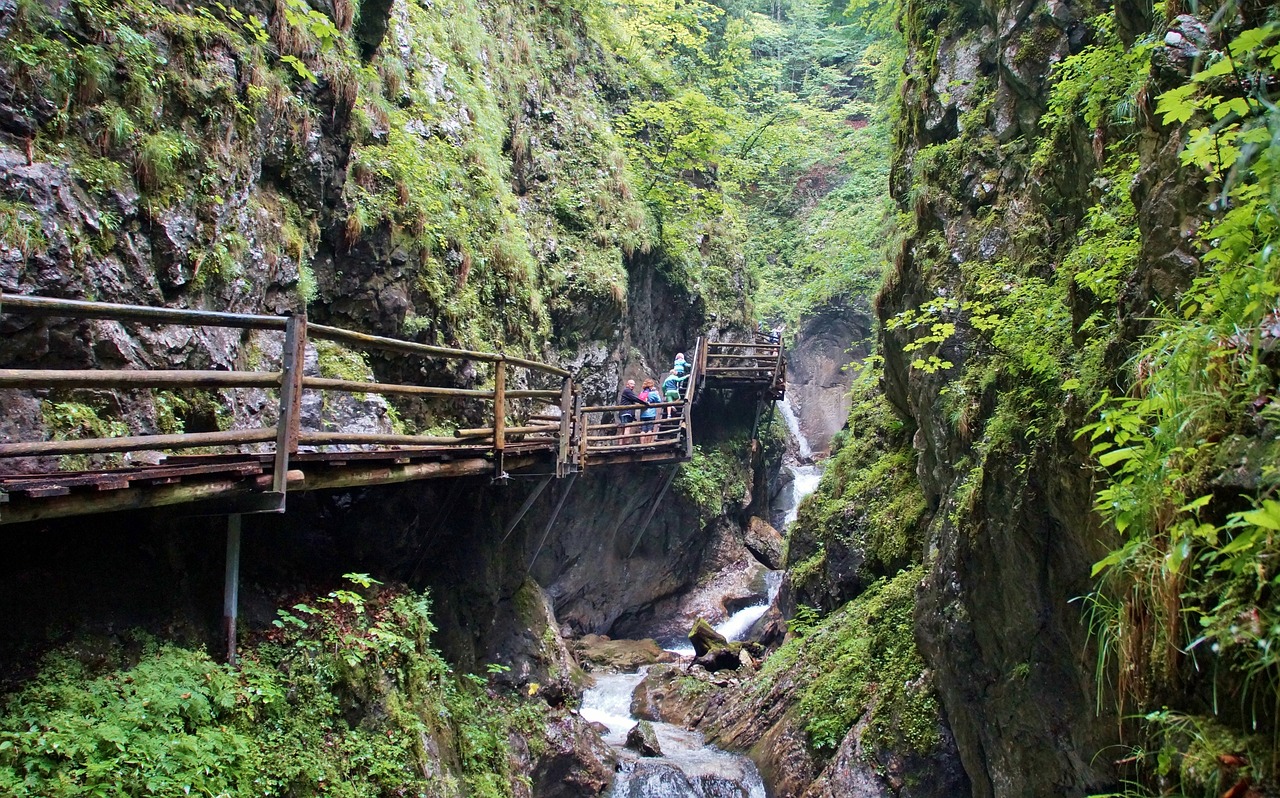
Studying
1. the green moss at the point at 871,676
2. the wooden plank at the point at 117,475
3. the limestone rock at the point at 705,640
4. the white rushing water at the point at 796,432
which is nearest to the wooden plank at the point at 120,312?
the wooden plank at the point at 117,475

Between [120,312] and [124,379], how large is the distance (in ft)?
1.11

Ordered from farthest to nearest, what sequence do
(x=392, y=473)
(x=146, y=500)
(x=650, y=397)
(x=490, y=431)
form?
(x=650, y=397) → (x=490, y=431) → (x=392, y=473) → (x=146, y=500)

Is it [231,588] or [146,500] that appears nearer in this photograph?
[146,500]

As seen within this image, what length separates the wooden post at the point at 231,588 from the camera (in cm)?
507

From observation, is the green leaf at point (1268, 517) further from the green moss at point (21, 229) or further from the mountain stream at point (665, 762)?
the mountain stream at point (665, 762)

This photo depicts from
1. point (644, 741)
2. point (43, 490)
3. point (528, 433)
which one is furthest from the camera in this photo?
point (644, 741)

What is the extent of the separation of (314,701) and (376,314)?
4.62 meters

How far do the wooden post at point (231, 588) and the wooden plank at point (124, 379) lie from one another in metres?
1.13

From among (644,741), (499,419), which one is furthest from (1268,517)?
(644,741)

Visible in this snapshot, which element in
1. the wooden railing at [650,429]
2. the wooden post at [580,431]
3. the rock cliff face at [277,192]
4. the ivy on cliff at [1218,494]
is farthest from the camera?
the wooden railing at [650,429]

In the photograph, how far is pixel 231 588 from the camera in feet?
16.8

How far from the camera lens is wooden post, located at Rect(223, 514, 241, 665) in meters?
5.07

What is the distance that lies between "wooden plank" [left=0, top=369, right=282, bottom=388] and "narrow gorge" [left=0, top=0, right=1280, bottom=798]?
0.02 metres

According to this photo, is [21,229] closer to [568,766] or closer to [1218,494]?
[1218,494]
